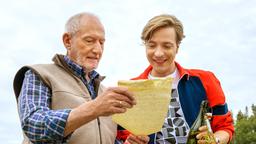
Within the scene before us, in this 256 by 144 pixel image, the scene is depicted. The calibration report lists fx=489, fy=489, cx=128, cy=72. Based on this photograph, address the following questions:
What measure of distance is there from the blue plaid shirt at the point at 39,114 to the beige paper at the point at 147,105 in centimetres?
45

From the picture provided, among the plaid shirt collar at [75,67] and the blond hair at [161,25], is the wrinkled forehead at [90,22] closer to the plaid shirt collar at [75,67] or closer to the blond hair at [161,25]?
the plaid shirt collar at [75,67]

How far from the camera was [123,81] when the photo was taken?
10.3 ft

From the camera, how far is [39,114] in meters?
3.53

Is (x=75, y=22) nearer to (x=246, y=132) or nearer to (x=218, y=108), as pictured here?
(x=218, y=108)

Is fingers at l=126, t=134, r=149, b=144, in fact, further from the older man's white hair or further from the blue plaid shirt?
the older man's white hair

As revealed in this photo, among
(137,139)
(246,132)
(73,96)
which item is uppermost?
(73,96)

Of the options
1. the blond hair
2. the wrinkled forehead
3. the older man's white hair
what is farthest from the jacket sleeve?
the older man's white hair

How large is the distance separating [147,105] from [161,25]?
1.35 meters

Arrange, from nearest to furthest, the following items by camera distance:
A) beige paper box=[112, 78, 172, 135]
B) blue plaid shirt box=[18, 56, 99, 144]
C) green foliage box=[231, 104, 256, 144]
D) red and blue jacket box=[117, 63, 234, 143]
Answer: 1. beige paper box=[112, 78, 172, 135]
2. blue plaid shirt box=[18, 56, 99, 144]
3. red and blue jacket box=[117, 63, 234, 143]
4. green foliage box=[231, 104, 256, 144]

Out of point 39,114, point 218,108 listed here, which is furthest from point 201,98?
point 39,114

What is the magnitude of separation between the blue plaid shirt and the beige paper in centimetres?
45

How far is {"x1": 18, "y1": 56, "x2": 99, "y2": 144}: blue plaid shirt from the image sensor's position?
3.45 meters

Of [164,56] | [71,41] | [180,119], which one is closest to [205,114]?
[180,119]

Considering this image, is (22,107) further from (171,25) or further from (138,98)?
(171,25)
